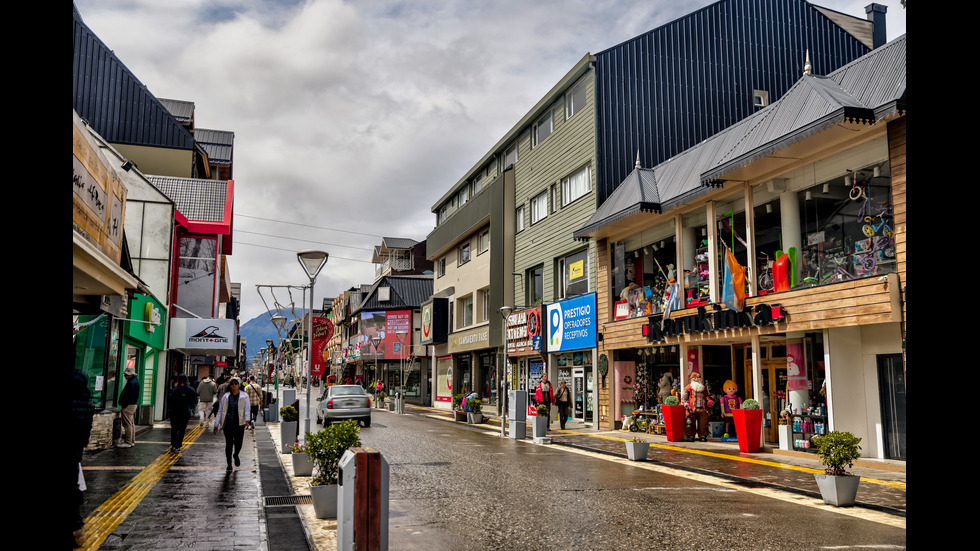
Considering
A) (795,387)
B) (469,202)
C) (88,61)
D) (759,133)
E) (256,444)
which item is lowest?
(256,444)

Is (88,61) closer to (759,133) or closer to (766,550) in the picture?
(759,133)

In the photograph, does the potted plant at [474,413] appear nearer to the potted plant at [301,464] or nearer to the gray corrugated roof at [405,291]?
the potted plant at [301,464]

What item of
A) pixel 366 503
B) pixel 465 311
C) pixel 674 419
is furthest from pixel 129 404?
pixel 465 311

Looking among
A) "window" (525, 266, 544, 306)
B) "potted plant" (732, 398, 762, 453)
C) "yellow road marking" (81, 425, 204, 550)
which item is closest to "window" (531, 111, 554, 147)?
"window" (525, 266, 544, 306)

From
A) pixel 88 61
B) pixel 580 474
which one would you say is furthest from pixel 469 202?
pixel 580 474

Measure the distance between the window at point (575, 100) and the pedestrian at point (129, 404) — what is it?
1861cm

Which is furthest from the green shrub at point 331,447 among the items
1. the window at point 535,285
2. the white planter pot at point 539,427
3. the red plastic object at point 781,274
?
the window at point 535,285

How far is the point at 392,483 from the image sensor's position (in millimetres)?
12641

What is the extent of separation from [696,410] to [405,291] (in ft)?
159

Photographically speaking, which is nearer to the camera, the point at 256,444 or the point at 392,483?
the point at 392,483

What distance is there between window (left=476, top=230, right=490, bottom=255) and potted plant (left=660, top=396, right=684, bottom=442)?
1971 cm

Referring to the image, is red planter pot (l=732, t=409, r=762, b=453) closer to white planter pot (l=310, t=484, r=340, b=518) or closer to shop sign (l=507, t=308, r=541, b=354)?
white planter pot (l=310, t=484, r=340, b=518)
